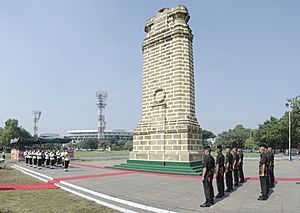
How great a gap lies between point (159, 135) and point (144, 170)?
2207 millimetres

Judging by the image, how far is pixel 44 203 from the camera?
7.52 metres

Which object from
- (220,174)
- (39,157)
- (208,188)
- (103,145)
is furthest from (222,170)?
(103,145)

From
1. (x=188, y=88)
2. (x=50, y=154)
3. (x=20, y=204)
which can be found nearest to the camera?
(x=20, y=204)

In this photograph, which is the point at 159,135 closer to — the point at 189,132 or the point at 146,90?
the point at 189,132

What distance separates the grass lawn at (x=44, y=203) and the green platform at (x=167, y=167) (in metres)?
6.07

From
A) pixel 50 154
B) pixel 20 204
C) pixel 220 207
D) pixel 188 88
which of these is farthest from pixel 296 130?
→ pixel 20 204

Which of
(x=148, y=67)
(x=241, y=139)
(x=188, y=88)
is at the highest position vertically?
(x=148, y=67)

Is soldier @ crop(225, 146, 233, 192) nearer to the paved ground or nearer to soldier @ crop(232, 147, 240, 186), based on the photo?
the paved ground

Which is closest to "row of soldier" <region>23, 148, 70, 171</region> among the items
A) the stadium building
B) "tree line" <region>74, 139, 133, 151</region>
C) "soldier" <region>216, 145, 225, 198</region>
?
"soldier" <region>216, 145, 225, 198</region>

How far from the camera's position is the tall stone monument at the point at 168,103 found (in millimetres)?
14562

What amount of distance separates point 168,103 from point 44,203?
377 inches

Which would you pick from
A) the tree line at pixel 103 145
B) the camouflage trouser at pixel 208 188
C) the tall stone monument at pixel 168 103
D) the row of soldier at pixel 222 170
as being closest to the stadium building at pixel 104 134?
the tree line at pixel 103 145

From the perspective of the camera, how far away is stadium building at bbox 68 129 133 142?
164613 mm

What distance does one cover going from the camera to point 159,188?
9219 millimetres
